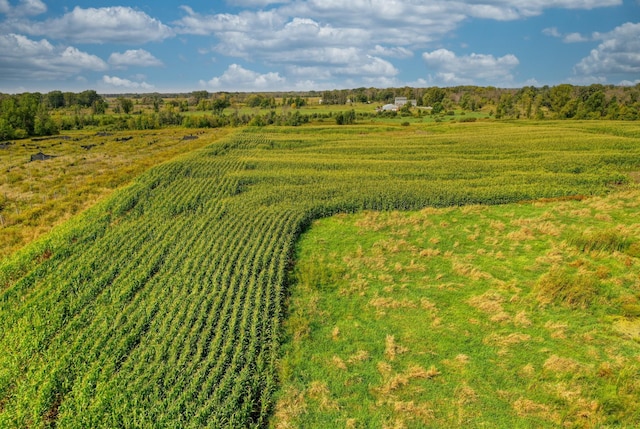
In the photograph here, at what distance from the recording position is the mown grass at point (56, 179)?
26016mm

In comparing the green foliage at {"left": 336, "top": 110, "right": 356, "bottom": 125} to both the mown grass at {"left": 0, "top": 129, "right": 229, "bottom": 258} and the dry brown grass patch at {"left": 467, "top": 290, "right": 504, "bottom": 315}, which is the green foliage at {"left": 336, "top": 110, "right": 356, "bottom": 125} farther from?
the dry brown grass patch at {"left": 467, "top": 290, "right": 504, "bottom": 315}

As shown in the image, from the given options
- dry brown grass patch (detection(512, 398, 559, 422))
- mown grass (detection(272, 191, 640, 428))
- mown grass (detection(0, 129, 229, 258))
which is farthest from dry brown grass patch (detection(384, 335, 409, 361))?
mown grass (detection(0, 129, 229, 258))

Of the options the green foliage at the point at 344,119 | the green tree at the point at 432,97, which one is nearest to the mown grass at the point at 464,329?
the green foliage at the point at 344,119

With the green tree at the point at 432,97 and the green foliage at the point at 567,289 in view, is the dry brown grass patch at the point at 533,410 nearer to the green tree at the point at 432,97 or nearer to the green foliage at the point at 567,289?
the green foliage at the point at 567,289

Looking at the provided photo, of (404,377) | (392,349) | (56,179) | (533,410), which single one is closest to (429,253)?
(392,349)

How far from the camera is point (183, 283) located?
17547mm

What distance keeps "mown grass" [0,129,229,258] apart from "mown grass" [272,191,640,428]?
65.5 ft

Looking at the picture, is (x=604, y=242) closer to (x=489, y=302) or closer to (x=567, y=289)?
(x=567, y=289)

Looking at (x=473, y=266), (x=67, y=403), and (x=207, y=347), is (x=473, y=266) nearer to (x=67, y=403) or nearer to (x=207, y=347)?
(x=207, y=347)

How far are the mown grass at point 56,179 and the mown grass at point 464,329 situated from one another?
65.5ft

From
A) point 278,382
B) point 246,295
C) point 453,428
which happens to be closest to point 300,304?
point 246,295

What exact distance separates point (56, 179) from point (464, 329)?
43.2m

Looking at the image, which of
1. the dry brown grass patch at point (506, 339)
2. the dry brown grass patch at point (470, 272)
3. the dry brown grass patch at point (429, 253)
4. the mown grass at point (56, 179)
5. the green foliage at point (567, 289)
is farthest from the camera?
the mown grass at point (56, 179)

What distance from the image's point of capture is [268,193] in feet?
106
